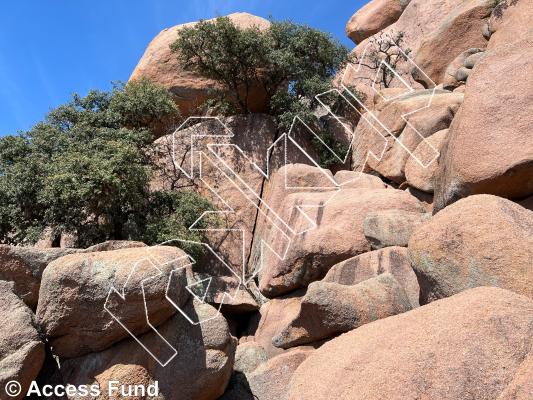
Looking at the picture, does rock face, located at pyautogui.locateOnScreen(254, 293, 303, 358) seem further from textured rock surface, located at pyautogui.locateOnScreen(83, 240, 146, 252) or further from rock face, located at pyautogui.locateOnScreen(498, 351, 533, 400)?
rock face, located at pyautogui.locateOnScreen(498, 351, 533, 400)

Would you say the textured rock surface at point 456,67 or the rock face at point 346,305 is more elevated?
the textured rock surface at point 456,67

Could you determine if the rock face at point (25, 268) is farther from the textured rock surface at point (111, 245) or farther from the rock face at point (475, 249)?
the rock face at point (475, 249)

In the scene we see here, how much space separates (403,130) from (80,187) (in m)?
8.87

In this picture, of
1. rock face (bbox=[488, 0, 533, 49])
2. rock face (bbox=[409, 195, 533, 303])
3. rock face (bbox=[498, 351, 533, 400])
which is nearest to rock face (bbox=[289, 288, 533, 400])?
rock face (bbox=[498, 351, 533, 400])

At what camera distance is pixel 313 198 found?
12695 millimetres

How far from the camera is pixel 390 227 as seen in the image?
10148mm

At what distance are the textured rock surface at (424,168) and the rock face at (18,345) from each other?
805cm

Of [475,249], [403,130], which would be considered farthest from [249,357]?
[403,130]

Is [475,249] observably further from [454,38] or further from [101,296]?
[454,38]

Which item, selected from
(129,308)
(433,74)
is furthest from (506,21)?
(129,308)

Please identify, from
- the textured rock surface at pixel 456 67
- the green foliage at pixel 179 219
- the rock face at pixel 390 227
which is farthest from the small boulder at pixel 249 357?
the textured rock surface at pixel 456 67

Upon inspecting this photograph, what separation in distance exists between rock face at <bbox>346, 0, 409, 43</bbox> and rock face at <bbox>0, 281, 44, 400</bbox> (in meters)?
28.3

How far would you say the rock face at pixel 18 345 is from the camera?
7.39 m

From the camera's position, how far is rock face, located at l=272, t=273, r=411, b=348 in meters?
8.17
